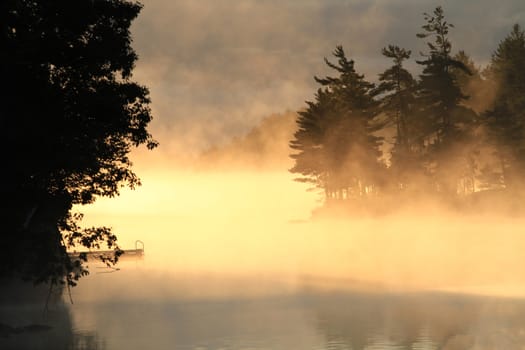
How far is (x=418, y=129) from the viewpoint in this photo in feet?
395

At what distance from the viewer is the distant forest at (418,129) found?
11338 cm

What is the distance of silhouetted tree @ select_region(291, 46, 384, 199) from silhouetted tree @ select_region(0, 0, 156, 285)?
81204 millimetres

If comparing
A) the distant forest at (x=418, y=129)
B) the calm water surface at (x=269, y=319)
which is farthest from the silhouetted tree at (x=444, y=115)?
the calm water surface at (x=269, y=319)

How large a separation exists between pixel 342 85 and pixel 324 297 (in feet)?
248

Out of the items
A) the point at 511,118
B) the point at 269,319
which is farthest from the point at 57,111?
the point at 511,118

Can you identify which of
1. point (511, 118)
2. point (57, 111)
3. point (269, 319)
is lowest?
point (269, 319)

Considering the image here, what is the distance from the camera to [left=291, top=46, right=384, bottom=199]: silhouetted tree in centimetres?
12025

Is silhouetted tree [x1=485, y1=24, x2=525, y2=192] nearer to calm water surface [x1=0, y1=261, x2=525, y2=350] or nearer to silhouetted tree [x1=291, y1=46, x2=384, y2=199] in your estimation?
silhouetted tree [x1=291, y1=46, x2=384, y2=199]

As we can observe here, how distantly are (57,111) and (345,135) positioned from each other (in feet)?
286

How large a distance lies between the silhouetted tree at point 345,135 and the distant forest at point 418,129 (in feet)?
0.46

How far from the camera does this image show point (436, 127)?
11488 cm

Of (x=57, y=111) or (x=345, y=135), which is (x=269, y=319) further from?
(x=345, y=135)

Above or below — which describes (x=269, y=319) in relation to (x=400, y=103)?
below

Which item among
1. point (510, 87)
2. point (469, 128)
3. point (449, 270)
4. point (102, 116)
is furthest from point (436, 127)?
point (102, 116)
